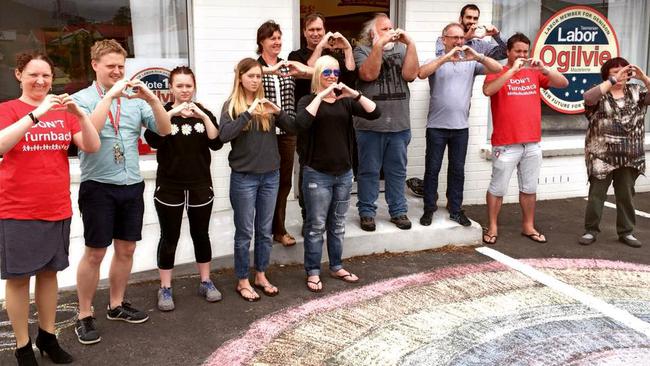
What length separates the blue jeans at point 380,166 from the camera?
5617mm

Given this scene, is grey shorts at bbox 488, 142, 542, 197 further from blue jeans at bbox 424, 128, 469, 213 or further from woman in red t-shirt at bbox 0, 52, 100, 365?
woman in red t-shirt at bbox 0, 52, 100, 365

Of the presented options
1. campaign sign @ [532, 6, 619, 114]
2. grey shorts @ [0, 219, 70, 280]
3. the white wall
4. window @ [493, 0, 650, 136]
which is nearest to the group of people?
grey shorts @ [0, 219, 70, 280]

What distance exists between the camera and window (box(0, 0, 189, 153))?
5.62 metres

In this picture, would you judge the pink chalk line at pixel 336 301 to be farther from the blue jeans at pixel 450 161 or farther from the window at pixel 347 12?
the window at pixel 347 12

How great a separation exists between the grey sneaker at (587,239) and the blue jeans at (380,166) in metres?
1.76

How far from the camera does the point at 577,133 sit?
316 inches

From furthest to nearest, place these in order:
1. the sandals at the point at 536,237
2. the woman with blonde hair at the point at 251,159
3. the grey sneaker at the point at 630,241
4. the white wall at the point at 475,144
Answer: the white wall at the point at 475,144 < the sandals at the point at 536,237 < the grey sneaker at the point at 630,241 < the woman with blonde hair at the point at 251,159

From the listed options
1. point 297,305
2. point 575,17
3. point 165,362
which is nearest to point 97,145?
point 165,362

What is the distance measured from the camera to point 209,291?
179 inches

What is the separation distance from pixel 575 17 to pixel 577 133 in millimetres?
1477

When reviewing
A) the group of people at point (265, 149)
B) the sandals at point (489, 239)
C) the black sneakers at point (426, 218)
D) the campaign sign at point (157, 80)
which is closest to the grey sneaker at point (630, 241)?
the group of people at point (265, 149)

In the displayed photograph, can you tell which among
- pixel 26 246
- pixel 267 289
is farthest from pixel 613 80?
pixel 26 246

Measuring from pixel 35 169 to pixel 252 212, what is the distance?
1589mm

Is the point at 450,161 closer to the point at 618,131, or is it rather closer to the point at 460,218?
the point at 460,218
